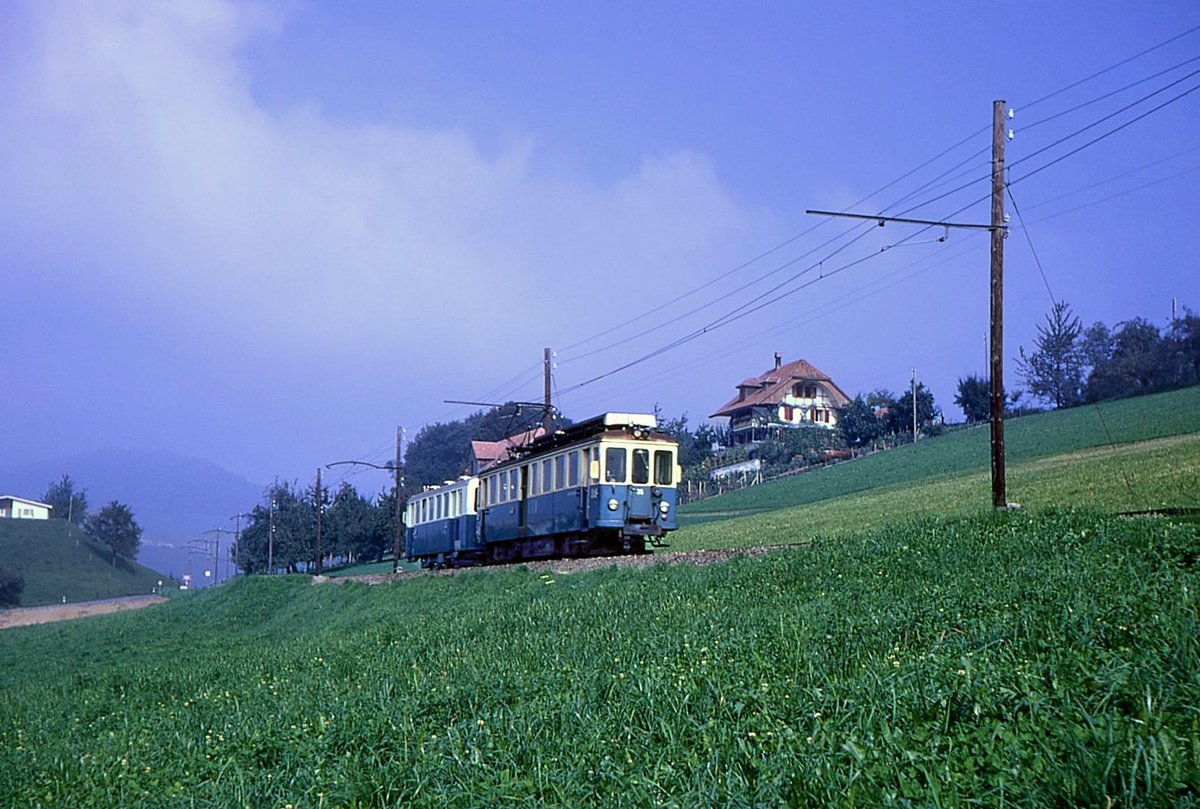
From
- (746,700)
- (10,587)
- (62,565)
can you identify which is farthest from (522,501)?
(62,565)

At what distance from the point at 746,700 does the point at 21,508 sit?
147899 millimetres

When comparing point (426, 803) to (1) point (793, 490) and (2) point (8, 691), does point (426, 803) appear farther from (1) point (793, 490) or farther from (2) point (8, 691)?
(1) point (793, 490)

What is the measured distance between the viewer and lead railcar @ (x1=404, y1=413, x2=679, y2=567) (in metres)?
24.3

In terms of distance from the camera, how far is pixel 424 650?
12109 mm

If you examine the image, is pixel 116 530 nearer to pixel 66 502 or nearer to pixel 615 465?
pixel 66 502

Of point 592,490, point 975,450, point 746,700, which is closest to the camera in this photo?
point 746,700

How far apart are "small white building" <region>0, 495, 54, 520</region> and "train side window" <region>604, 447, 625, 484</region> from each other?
4899 inches

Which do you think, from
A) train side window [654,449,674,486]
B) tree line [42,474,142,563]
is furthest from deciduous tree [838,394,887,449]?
tree line [42,474,142,563]

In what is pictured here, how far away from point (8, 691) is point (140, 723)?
10.00 metres

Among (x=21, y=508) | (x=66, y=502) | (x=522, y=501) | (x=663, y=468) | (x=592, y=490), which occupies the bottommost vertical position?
(x=522, y=501)

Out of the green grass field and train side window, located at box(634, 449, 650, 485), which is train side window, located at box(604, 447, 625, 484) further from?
the green grass field

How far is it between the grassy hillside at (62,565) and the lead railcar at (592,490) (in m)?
71.2

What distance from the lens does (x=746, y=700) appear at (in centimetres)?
690

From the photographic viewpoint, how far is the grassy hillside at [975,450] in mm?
44875
